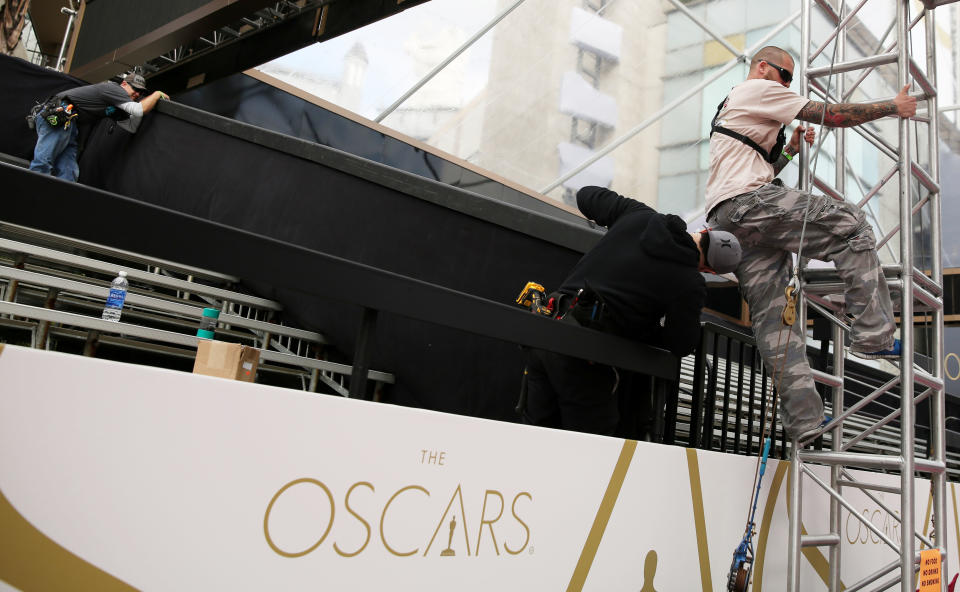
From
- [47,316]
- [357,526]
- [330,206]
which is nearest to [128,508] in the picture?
[357,526]

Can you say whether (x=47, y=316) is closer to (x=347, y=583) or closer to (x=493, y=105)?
(x=347, y=583)

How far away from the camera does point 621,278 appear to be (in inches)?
121

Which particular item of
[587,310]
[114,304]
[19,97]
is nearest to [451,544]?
[587,310]

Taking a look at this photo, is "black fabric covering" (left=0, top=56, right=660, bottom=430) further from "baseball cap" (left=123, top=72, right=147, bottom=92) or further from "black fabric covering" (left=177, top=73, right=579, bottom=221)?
"black fabric covering" (left=177, top=73, right=579, bottom=221)

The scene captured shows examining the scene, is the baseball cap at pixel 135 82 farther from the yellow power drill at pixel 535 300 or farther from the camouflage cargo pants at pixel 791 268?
the camouflage cargo pants at pixel 791 268

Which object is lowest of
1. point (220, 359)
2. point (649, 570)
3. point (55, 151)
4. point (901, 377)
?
point (649, 570)

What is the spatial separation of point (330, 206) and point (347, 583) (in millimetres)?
3363

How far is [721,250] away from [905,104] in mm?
1202

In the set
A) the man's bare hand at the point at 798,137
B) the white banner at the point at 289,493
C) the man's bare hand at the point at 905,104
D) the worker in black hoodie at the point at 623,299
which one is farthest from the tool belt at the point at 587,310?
the man's bare hand at the point at 905,104

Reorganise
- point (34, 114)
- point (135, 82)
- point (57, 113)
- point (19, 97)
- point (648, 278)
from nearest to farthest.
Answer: point (648, 278)
point (57, 113)
point (135, 82)
point (34, 114)
point (19, 97)

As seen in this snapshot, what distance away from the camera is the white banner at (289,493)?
1.45 meters

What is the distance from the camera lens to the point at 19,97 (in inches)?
283

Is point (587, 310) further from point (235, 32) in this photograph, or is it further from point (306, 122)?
point (306, 122)

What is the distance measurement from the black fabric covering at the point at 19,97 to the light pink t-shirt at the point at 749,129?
272 inches
